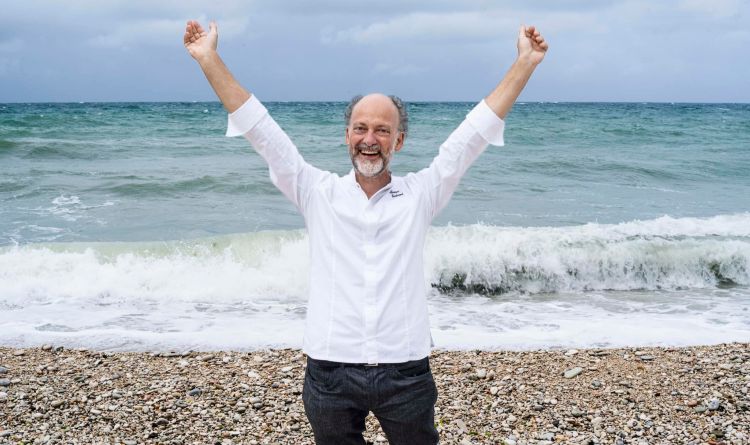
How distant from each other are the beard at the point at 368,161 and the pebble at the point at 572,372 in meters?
4.15

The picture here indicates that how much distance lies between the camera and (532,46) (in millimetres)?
2611

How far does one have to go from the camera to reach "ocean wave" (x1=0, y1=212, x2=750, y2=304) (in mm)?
9648

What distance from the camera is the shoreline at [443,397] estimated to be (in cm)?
498

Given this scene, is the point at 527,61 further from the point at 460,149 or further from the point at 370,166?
the point at 370,166

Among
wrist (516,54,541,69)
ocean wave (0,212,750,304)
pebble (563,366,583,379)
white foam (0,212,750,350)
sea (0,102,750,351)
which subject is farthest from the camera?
ocean wave (0,212,750,304)

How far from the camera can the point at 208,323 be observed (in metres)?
8.07

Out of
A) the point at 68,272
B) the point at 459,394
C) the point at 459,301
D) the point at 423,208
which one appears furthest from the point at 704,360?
the point at 68,272

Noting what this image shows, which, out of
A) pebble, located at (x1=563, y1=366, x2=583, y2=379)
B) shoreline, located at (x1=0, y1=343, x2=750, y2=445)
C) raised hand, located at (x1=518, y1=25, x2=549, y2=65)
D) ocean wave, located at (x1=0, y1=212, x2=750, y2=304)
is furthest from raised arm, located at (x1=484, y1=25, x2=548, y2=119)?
ocean wave, located at (x1=0, y1=212, x2=750, y2=304)

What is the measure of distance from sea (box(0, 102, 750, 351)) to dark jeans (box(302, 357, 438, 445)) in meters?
4.72

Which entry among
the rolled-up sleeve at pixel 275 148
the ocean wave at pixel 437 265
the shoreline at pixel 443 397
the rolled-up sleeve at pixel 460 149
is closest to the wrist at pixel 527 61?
the rolled-up sleeve at pixel 460 149

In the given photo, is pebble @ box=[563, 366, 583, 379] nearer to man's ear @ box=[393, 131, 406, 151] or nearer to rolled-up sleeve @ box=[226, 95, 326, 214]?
man's ear @ box=[393, 131, 406, 151]

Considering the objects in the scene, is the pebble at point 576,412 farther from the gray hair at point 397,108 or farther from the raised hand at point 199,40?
the raised hand at point 199,40

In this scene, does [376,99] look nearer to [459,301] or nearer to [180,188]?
[459,301]

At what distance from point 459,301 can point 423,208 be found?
717cm
